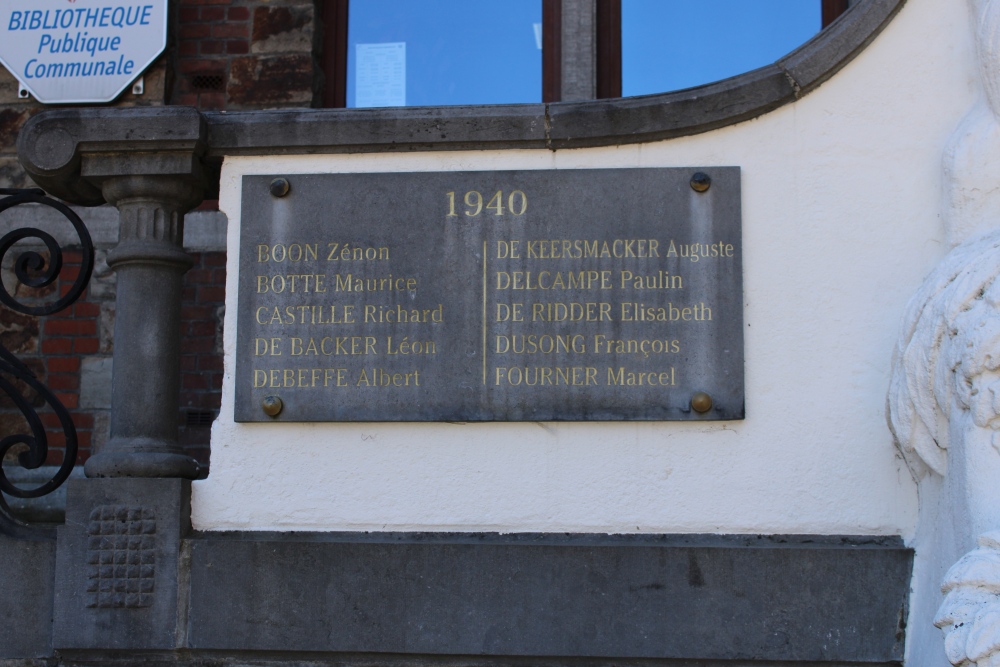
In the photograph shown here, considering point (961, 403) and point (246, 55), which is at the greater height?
point (246, 55)

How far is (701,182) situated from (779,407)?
0.70 metres

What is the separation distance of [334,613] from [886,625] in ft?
5.01

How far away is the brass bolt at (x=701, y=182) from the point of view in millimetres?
3646

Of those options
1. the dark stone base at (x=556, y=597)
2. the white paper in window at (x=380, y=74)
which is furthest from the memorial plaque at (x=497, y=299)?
the white paper in window at (x=380, y=74)

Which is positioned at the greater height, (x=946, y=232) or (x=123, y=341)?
(x=946, y=232)

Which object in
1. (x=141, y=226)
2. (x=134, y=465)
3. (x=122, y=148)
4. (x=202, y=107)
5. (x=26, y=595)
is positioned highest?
(x=202, y=107)

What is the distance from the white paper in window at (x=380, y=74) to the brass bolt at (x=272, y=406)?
2.74m

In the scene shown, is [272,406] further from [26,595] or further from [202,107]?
[202,107]

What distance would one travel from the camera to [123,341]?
12.1 feet

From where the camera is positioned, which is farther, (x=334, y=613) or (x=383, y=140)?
(x=383, y=140)

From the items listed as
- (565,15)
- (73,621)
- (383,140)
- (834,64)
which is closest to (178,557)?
(73,621)

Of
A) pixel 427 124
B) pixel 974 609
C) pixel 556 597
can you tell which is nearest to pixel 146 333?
pixel 427 124

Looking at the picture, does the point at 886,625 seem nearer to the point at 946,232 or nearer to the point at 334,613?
the point at 946,232

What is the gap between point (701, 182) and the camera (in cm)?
365
